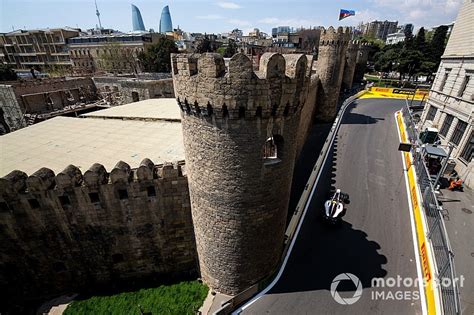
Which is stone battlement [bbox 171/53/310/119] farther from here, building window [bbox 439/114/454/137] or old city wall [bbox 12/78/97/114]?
old city wall [bbox 12/78/97/114]

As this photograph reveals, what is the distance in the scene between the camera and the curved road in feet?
34.8

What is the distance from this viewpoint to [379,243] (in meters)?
13.4

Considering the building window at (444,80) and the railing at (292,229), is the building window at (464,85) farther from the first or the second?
the railing at (292,229)

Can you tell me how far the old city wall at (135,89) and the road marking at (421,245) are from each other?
3385 cm

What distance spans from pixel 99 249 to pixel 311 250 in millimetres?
11870

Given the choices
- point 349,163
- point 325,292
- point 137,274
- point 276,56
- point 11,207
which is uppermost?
point 276,56

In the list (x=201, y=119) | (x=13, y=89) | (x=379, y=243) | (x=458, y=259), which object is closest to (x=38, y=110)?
(x=13, y=89)

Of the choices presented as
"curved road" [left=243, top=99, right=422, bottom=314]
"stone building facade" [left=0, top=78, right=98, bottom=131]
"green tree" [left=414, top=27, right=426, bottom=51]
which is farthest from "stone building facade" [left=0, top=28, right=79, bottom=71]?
"green tree" [left=414, top=27, right=426, bottom=51]

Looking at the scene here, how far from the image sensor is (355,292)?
11.0 metres

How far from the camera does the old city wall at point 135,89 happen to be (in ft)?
119

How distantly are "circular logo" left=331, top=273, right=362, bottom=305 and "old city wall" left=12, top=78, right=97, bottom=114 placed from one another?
45965 millimetres

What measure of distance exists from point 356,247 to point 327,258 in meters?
2.02

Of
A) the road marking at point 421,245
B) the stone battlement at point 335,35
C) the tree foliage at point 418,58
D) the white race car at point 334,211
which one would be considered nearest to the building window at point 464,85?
the road marking at point 421,245

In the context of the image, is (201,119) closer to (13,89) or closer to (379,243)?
(379,243)
